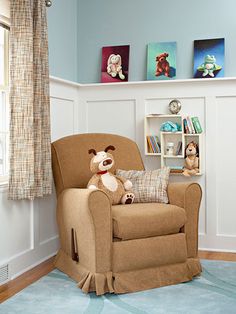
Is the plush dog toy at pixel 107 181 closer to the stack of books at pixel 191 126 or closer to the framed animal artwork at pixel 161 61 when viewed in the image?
the stack of books at pixel 191 126

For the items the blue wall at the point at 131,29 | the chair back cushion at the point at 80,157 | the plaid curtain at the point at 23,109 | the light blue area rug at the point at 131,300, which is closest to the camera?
the light blue area rug at the point at 131,300

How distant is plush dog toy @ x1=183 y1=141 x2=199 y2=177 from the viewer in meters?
4.04

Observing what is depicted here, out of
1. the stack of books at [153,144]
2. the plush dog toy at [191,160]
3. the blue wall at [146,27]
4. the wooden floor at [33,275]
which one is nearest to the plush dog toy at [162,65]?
the blue wall at [146,27]

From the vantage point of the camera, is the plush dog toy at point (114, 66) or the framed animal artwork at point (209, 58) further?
the plush dog toy at point (114, 66)

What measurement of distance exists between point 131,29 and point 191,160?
1.34 metres

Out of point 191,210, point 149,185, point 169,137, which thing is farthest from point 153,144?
point 191,210

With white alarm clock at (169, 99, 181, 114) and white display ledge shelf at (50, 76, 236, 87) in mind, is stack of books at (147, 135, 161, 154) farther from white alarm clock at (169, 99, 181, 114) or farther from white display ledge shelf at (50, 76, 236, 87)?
white display ledge shelf at (50, 76, 236, 87)

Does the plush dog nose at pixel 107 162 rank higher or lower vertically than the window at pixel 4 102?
lower

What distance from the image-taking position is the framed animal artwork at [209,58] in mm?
4070

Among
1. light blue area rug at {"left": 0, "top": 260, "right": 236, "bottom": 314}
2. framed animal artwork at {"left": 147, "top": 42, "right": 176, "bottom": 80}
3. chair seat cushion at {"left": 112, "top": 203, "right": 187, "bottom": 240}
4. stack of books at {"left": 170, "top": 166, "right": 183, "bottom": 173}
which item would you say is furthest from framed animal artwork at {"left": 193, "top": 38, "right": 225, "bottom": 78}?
light blue area rug at {"left": 0, "top": 260, "right": 236, "bottom": 314}

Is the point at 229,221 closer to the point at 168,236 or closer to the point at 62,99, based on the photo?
the point at 168,236

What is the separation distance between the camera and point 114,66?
439 cm

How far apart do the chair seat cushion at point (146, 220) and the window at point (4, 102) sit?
0.86 metres

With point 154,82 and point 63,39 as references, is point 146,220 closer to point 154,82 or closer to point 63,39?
point 154,82
